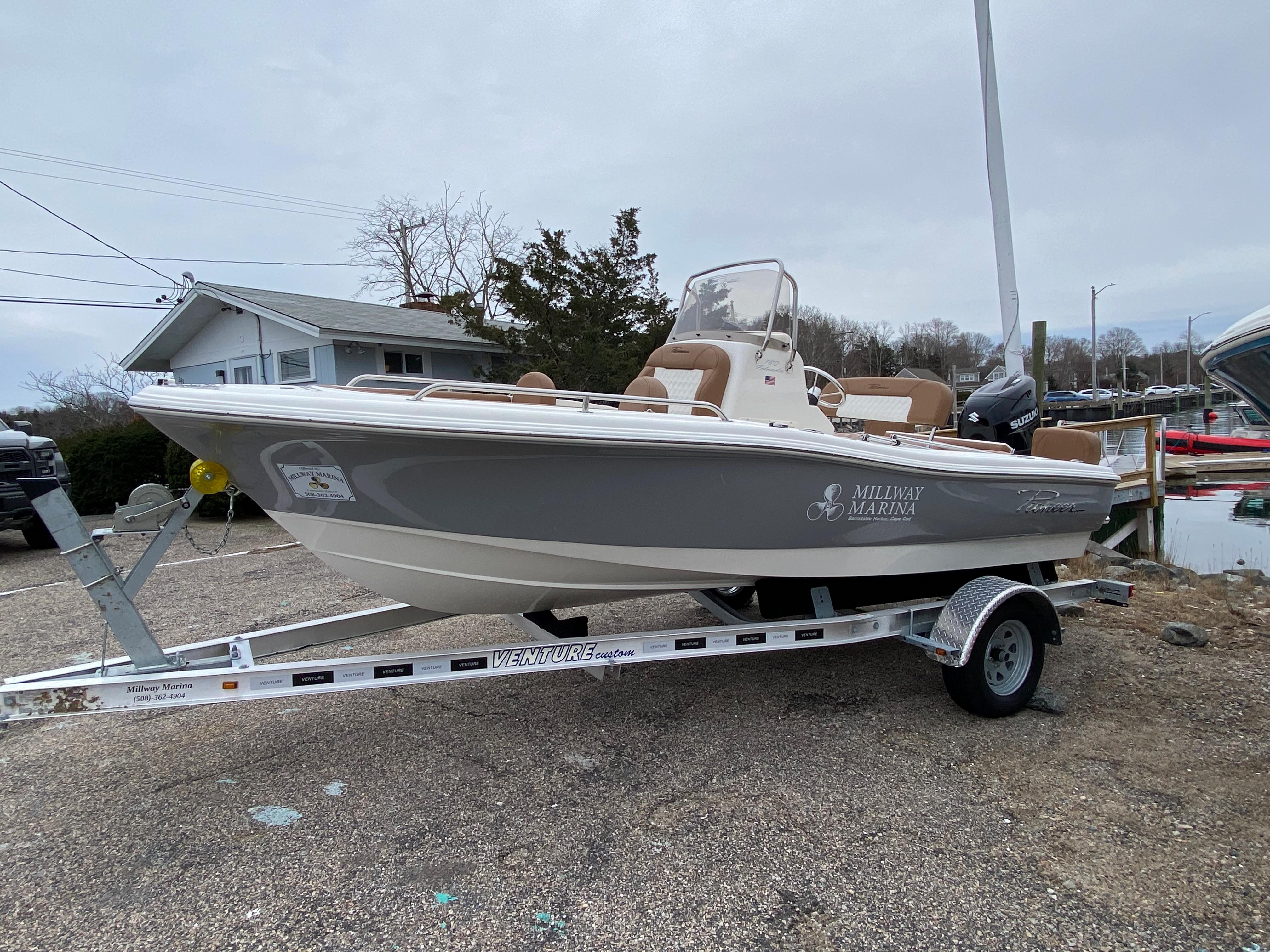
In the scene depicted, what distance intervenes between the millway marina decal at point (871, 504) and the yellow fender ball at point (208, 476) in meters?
2.27

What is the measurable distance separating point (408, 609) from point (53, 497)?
59.7 inches

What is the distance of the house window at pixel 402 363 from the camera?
1370 centimetres

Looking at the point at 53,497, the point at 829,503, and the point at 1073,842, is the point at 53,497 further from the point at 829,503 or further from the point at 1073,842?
the point at 1073,842

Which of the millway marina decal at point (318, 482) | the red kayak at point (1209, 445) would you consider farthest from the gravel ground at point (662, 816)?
the red kayak at point (1209, 445)

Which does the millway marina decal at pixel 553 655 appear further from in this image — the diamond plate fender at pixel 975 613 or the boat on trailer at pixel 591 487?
the diamond plate fender at pixel 975 613

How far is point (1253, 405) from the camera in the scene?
3271 millimetres

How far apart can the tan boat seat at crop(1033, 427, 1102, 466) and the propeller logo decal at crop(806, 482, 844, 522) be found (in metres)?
1.77

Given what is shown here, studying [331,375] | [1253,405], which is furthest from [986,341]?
[1253,405]

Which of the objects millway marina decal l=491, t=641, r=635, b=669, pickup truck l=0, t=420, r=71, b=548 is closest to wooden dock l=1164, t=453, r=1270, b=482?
millway marina decal l=491, t=641, r=635, b=669

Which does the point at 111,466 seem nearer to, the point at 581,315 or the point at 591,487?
the point at 581,315

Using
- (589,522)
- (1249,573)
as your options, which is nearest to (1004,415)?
(589,522)

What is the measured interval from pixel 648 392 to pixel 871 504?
129cm

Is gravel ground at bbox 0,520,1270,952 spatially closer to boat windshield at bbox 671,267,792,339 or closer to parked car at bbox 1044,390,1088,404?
boat windshield at bbox 671,267,792,339

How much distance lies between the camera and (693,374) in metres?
3.95
